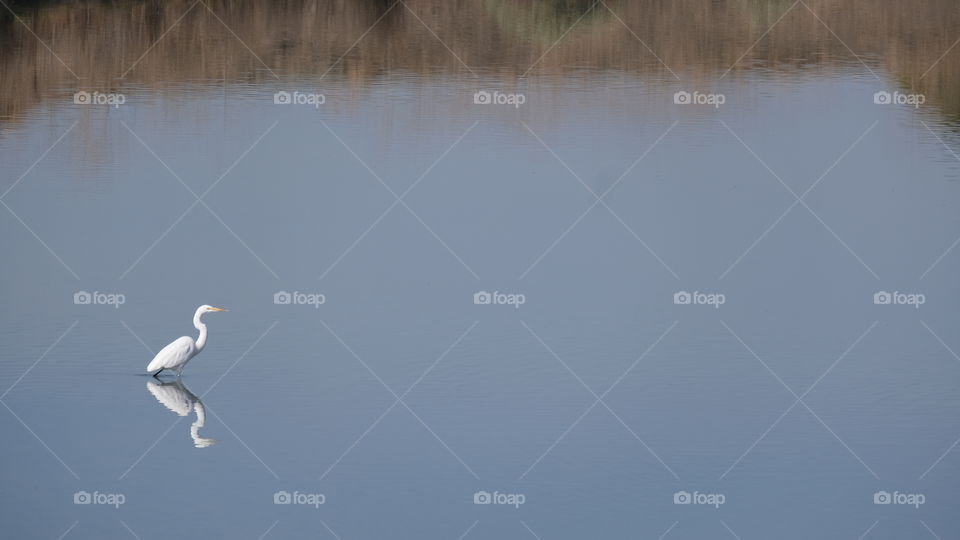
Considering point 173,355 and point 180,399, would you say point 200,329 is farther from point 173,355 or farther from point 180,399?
point 180,399

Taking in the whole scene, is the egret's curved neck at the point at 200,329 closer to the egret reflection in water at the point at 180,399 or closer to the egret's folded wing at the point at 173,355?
the egret's folded wing at the point at 173,355

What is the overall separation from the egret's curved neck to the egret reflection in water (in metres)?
0.30

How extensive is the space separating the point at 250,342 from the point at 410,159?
4.46m

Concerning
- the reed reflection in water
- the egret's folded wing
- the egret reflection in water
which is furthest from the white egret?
the reed reflection in water

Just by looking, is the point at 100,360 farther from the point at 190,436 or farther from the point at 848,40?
the point at 848,40

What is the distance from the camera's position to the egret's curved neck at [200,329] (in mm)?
12289

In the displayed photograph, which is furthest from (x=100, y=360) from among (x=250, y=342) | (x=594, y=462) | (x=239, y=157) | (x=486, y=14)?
(x=486, y=14)

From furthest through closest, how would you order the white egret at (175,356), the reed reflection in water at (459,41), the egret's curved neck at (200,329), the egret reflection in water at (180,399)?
the reed reflection in water at (459,41) → the egret's curved neck at (200,329) → the white egret at (175,356) → the egret reflection in water at (180,399)

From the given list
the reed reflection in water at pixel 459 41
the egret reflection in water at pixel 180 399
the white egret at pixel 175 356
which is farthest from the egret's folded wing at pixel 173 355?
the reed reflection in water at pixel 459 41

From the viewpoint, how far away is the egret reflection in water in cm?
1128

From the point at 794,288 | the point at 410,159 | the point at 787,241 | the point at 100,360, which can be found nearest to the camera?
the point at 100,360

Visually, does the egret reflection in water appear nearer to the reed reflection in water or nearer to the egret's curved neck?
the egret's curved neck

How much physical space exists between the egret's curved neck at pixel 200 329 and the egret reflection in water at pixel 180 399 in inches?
12.0

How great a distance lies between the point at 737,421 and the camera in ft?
37.0
